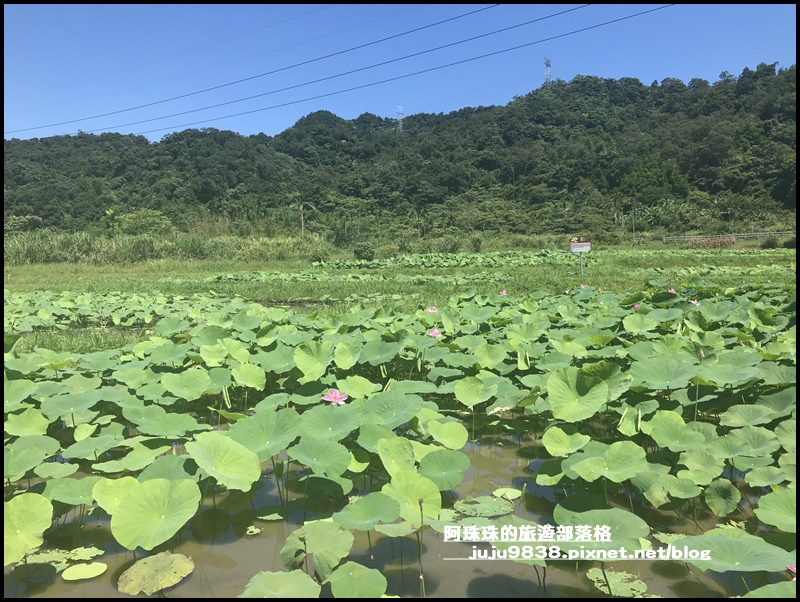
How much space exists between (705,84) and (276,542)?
7717 cm

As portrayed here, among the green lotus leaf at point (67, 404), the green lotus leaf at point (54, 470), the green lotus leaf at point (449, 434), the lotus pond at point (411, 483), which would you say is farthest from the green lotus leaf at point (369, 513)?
the green lotus leaf at point (67, 404)

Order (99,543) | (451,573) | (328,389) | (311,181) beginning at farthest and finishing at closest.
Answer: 1. (311,181)
2. (328,389)
3. (99,543)
4. (451,573)

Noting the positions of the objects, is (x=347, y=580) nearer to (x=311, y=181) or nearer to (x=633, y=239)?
(x=633, y=239)

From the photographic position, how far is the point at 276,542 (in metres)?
1.40

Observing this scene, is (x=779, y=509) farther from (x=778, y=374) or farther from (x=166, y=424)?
(x=166, y=424)

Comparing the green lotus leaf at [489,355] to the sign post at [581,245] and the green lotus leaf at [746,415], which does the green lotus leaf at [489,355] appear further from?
the sign post at [581,245]

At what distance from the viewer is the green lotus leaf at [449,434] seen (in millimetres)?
1694

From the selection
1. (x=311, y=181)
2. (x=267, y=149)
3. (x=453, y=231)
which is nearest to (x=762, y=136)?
(x=453, y=231)

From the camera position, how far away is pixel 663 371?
200 centimetres

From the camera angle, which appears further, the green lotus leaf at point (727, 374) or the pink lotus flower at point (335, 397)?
the pink lotus flower at point (335, 397)

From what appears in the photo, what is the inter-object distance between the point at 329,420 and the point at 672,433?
43.6 inches

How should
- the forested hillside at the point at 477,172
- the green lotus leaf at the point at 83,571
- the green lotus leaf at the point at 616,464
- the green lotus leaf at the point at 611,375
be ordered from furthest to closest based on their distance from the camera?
the forested hillside at the point at 477,172
the green lotus leaf at the point at 611,375
the green lotus leaf at the point at 616,464
the green lotus leaf at the point at 83,571

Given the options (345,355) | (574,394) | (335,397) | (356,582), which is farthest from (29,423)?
(574,394)

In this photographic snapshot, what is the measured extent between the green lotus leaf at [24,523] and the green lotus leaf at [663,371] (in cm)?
197
